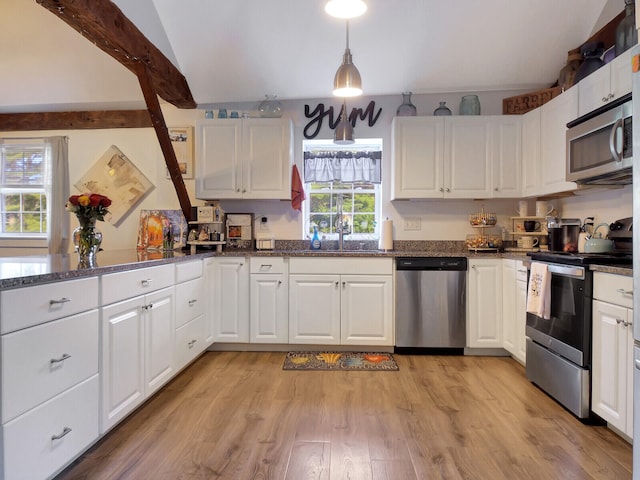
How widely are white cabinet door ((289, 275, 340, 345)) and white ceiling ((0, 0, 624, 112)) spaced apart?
6.28 feet

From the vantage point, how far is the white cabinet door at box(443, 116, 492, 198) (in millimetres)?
3396

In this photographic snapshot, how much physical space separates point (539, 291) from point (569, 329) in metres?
0.30

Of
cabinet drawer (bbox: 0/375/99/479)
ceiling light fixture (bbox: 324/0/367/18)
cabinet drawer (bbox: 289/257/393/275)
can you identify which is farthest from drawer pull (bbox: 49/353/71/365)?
ceiling light fixture (bbox: 324/0/367/18)

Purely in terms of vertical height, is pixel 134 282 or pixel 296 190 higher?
pixel 296 190

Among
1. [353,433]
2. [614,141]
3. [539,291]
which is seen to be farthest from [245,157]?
[614,141]

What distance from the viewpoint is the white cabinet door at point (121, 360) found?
179cm

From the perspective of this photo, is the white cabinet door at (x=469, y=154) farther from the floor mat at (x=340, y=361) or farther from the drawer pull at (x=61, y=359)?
the drawer pull at (x=61, y=359)

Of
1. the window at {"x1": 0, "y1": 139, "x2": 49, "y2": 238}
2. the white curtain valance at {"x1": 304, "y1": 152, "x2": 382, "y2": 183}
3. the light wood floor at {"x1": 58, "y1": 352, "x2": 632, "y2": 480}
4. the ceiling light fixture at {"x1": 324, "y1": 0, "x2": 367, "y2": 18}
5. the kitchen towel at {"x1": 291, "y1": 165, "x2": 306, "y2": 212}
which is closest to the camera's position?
the light wood floor at {"x1": 58, "y1": 352, "x2": 632, "y2": 480}

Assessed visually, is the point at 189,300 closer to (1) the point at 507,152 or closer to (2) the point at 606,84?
(1) the point at 507,152

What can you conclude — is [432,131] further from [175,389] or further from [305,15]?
[175,389]

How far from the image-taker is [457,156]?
11.2 ft

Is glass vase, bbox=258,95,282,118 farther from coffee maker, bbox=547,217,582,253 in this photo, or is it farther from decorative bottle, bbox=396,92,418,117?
coffee maker, bbox=547,217,582,253

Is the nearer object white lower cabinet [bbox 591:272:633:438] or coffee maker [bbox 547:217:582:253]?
white lower cabinet [bbox 591:272:633:438]

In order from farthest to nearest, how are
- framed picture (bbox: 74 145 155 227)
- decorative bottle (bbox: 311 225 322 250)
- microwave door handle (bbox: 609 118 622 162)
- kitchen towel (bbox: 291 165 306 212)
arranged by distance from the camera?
framed picture (bbox: 74 145 155 227) < decorative bottle (bbox: 311 225 322 250) < kitchen towel (bbox: 291 165 306 212) < microwave door handle (bbox: 609 118 622 162)
